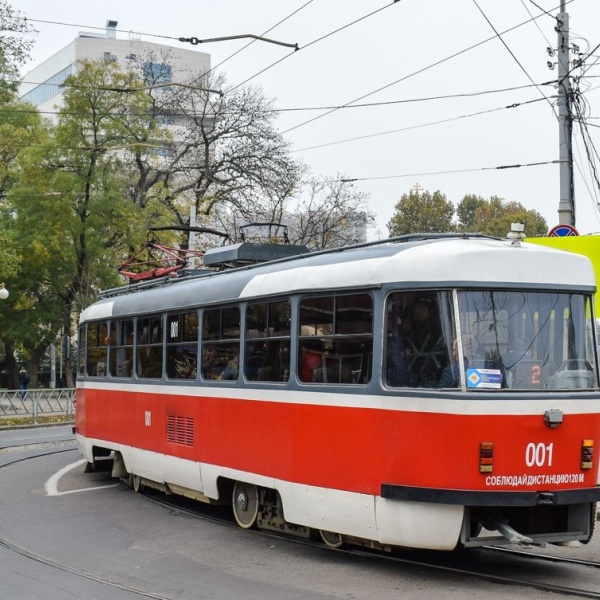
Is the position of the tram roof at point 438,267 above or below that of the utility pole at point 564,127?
below

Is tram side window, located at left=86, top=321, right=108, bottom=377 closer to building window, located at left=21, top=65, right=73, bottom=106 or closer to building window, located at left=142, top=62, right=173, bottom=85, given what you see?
building window, located at left=142, top=62, right=173, bottom=85

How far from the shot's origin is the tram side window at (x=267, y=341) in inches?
432

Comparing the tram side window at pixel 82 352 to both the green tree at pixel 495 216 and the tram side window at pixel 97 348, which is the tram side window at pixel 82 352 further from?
the green tree at pixel 495 216

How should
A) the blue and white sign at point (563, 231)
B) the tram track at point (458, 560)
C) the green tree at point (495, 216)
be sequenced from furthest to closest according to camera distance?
1. the green tree at point (495, 216)
2. the blue and white sign at point (563, 231)
3. the tram track at point (458, 560)

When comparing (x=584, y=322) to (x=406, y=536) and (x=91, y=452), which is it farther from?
(x=91, y=452)

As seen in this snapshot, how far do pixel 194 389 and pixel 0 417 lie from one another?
23.1m

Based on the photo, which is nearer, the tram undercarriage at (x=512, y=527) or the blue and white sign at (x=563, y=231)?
the tram undercarriage at (x=512, y=527)

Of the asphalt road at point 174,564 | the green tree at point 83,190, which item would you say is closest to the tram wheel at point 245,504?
the asphalt road at point 174,564

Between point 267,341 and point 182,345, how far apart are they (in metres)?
2.66

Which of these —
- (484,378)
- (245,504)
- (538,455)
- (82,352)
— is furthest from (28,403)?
(538,455)

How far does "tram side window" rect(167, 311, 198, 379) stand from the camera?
13.3 meters

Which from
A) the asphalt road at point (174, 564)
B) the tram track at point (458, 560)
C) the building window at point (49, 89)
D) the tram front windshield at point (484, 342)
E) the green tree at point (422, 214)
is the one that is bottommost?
the asphalt road at point (174, 564)

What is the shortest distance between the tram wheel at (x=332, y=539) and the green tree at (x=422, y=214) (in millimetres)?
76382

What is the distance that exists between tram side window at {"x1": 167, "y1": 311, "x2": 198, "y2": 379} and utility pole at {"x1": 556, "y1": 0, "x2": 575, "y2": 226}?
6.59 metres
